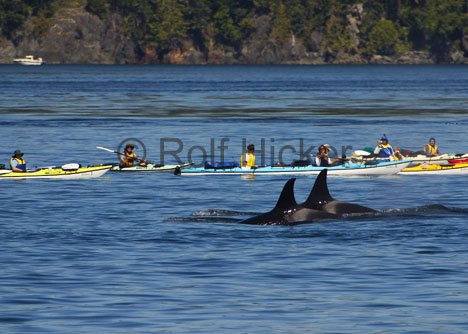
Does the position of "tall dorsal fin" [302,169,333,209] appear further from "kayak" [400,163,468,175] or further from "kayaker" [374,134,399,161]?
"kayaker" [374,134,399,161]

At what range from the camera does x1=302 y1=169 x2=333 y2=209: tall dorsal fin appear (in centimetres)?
3494

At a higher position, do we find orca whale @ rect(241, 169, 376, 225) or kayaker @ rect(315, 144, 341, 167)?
orca whale @ rect(241, 169, 376, 225)

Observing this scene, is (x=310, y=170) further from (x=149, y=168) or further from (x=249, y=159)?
(x=149, y=168)

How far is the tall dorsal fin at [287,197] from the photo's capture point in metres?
33.4

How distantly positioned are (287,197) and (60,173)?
20.9 meters

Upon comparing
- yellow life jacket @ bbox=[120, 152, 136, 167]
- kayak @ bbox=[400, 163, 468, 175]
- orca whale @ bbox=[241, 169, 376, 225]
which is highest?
orca whale @ bbox=[241, 169, 376, 225]

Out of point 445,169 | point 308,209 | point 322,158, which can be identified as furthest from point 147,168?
point 308,209

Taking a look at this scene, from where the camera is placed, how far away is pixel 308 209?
35375mm

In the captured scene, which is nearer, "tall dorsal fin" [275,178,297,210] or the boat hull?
"tall dorsal fin" [275,178,297,210]

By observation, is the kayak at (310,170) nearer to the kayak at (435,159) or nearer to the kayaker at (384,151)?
the kayaker at (384,151)

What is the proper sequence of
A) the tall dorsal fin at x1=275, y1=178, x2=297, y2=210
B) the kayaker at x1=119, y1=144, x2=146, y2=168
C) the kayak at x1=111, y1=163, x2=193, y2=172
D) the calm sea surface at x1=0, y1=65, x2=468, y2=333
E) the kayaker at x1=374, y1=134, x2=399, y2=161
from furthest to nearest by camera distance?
the kayaker at x1=374, y1=134, x2=399, y2=161
the kayaker at x1=119, y1=144, x2=146, y2=168
the kayak at x1=111, y1=163, x2=193, y2=172
the tall dorsal fin at x1=275, y1=178, x2=297, y2=210
the calm sea surface at x1=0, y1=65, x2=468, y2=333

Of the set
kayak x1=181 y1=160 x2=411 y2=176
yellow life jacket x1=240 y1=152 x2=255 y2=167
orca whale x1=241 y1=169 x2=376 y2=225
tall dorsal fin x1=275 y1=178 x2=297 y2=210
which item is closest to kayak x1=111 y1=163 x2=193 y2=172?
kayak x1=181 y1=160 x2=411 y2=176

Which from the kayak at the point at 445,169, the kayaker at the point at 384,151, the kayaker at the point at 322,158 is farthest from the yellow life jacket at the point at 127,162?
the kayak at the point at 445,169

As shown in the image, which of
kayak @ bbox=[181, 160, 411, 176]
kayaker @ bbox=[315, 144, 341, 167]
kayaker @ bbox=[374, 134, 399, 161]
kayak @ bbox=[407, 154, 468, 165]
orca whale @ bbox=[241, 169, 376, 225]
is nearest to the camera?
orca whale @ bbox=[241, 169, 376, 225]
